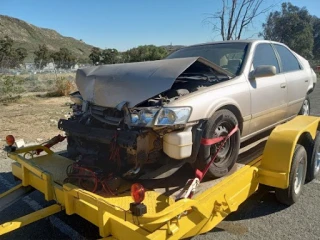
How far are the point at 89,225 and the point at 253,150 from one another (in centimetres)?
234

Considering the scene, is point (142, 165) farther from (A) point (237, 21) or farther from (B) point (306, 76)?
(A) point (237, 21)

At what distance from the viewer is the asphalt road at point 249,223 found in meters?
3.21

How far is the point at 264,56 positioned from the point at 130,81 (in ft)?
7.66

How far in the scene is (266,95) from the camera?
161 inches

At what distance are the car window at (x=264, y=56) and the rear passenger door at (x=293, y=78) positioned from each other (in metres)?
0.23

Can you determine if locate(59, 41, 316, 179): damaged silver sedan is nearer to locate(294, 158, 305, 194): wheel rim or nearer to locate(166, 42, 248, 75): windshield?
locate(166, 42, 248, 75): windshield

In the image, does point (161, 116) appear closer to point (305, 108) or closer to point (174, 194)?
point (174, 194)

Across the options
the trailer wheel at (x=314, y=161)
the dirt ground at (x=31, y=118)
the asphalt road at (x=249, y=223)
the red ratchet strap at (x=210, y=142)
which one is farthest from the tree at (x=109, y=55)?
the red ratchet strap at (x=210, y=142)

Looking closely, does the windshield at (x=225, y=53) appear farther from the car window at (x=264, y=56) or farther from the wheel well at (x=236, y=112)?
the wheel well at (x=236, y=112)

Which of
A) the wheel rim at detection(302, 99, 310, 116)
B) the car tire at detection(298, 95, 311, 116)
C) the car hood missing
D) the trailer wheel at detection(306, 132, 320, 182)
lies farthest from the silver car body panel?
the wheel rim at detection(302, 99, 310, 116)

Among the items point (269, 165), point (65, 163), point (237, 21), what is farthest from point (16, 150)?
A: point (237, 21)

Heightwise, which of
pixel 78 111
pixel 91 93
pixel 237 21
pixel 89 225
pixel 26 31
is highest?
pixel 26 31

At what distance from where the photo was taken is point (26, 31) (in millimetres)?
105938

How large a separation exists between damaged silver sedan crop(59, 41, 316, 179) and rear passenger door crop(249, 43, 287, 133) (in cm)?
2
